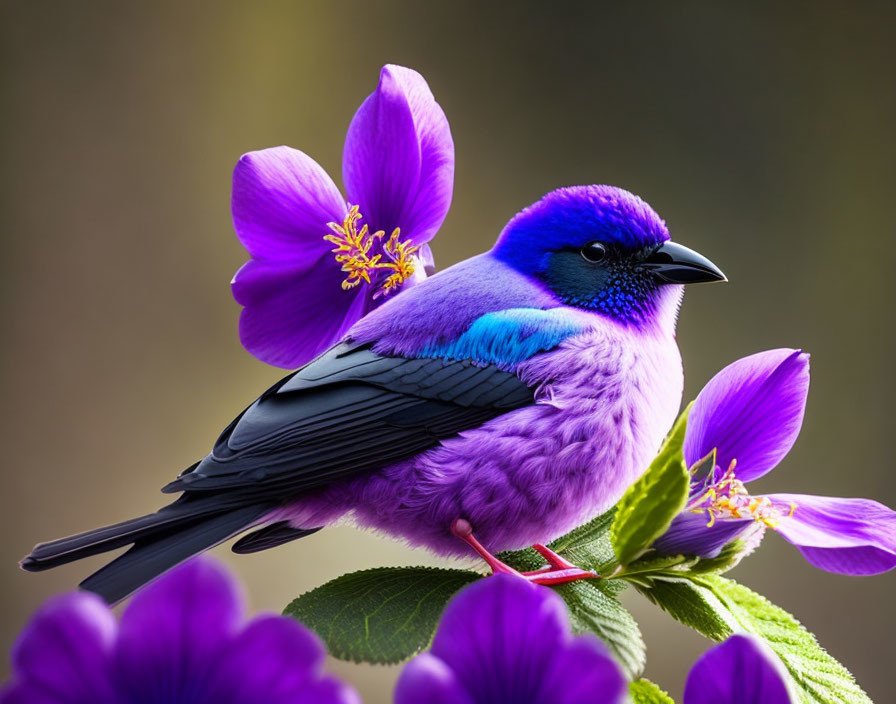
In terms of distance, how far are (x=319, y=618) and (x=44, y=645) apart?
0.44 feet

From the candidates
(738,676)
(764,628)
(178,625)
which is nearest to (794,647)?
(764,628)

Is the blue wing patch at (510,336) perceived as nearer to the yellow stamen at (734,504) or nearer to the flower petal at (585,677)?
the yellow stamen at (734,504)

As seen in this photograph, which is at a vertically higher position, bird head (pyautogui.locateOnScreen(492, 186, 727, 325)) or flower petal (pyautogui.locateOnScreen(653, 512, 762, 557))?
bird head (pyautogui.locateOnScreen(492, 186, 727, 325))

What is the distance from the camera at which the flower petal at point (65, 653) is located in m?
0.17

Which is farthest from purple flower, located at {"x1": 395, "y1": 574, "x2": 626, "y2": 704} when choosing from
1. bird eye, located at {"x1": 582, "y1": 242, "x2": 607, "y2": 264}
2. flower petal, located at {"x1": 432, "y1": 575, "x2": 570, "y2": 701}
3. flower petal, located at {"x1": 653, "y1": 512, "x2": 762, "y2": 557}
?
bird eye, located at {"x1": 582, "y1": 242, "x2": 607, "y2": 264}

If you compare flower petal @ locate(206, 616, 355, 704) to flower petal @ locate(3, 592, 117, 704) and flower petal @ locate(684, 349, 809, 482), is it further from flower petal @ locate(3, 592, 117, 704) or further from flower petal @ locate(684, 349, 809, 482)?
flower petal @ locate(684, 349, 809, 482)

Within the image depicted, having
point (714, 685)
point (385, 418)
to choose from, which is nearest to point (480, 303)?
point (385, 418)

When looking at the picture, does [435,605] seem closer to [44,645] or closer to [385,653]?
[385,653]

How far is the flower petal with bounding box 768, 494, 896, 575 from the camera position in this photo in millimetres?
291

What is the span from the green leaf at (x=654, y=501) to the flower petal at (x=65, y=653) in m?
0.15

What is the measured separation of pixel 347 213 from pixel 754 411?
0.60ft

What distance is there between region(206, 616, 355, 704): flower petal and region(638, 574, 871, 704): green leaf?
0.53 ft

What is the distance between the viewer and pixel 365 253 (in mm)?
393

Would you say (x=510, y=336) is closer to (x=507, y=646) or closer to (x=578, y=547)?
(x=578, y=547)
